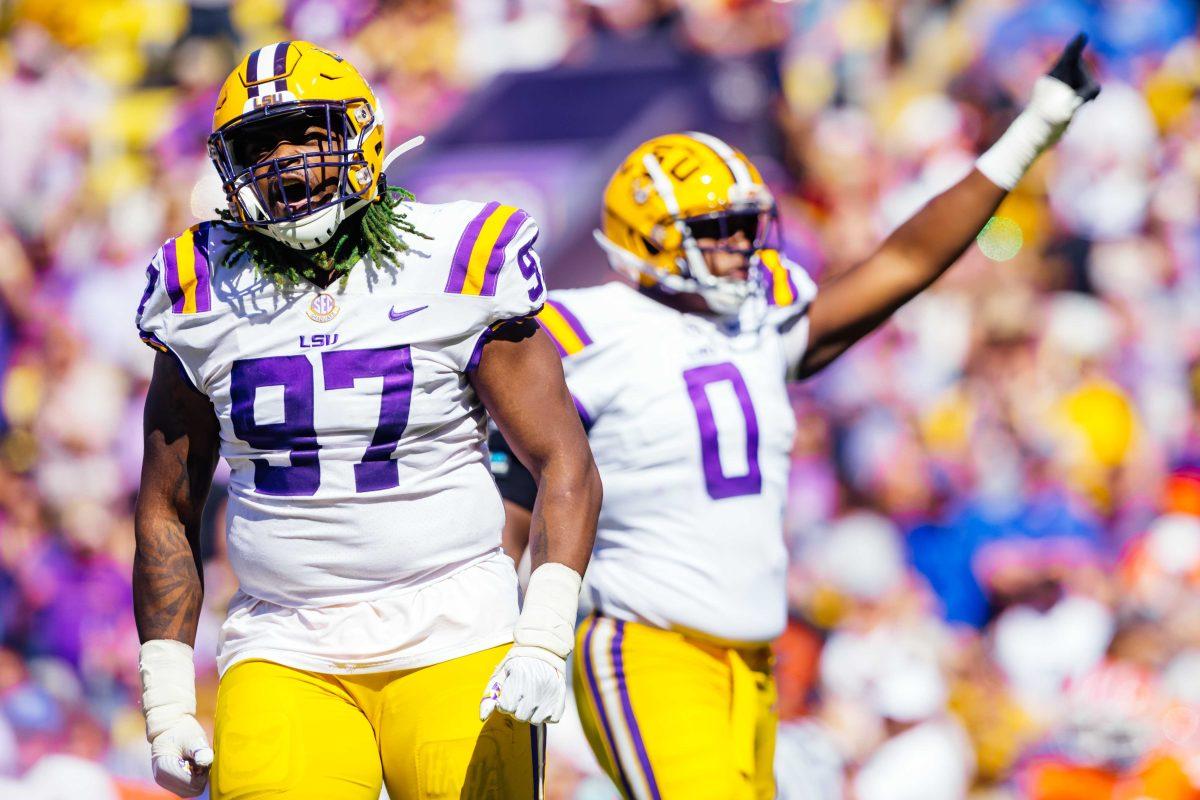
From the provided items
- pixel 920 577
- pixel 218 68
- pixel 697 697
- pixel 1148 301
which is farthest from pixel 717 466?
pixel 218 68

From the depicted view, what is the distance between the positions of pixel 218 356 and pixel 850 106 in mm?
4607

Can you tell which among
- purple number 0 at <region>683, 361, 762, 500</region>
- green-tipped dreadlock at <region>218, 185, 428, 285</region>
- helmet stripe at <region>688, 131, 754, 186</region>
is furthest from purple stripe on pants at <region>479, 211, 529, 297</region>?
helmet stripe at <region>688, 131, 754, 186</region>

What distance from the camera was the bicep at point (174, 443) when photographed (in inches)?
96.4

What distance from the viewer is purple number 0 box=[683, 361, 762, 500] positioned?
10.4 ft

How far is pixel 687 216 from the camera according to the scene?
3.35 m

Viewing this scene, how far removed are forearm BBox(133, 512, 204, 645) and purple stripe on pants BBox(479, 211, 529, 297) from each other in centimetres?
68

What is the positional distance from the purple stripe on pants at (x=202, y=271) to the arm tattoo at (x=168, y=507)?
14 centimetres

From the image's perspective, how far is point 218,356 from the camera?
7.72 feet

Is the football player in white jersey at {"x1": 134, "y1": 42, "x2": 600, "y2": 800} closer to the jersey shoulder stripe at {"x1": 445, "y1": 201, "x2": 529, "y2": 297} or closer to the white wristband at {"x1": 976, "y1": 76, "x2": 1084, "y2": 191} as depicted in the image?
the jersey shoulder stripe at {"x1": 445, "y1": 201, "x2": 529, "y2": 297}

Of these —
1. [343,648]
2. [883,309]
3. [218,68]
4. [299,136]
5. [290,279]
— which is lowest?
[343,648]

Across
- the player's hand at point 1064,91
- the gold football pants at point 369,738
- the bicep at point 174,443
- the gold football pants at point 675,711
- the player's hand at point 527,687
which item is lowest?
the gold football pants at point 675,711

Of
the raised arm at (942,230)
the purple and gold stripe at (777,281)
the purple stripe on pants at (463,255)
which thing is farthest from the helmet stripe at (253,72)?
the raised arm at (942,230)

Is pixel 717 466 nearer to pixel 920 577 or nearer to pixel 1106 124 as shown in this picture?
pixel 920 577

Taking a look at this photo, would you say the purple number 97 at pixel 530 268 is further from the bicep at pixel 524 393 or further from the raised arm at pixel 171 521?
the raised arm at pixel 171 521
